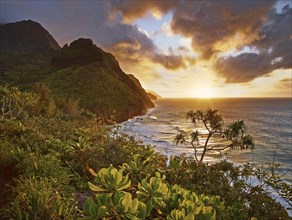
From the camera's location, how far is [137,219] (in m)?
1.96

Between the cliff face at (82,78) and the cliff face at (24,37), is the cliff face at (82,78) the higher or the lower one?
the lower one

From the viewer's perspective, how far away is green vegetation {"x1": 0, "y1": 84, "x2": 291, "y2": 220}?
A: 2.22m

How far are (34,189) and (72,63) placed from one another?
271 feet

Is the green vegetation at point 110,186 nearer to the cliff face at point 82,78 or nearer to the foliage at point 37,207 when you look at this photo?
the foliage at point 37,207

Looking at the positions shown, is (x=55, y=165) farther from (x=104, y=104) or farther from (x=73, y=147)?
(x=104, y=104)

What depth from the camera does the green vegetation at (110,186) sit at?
222 cm

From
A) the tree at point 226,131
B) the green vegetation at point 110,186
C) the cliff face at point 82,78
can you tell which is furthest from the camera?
the cliff face at point 82,78

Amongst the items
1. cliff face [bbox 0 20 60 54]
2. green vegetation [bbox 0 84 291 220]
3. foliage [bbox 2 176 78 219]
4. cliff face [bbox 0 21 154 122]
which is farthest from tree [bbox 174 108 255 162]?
cliff face [bbox 0 20 60 54]

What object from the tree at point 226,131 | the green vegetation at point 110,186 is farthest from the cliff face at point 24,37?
the green vegetation at point 110,186

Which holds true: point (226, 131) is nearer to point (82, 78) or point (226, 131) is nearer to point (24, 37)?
point (82, 78)

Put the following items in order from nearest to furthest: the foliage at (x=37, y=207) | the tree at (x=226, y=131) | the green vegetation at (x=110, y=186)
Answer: the green vegetation at (x=110, y=186), the foliage at (x=37, y=207), the tree at (x=226, y=131)

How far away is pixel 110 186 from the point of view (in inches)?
91.0

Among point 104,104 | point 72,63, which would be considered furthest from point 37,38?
point 104,104

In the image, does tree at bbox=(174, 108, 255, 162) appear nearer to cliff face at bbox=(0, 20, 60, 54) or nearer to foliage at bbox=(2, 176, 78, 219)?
foliage at bbox=(2, 176, 78, 219)
